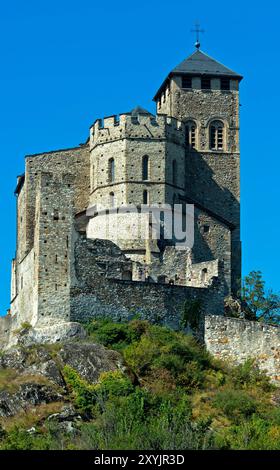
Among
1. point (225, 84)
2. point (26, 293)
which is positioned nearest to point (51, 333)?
point (26, 293)

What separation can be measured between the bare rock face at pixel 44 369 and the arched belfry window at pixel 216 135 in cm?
2090

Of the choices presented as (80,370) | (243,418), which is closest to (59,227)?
(80,370)

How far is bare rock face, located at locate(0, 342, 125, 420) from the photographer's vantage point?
65688mm

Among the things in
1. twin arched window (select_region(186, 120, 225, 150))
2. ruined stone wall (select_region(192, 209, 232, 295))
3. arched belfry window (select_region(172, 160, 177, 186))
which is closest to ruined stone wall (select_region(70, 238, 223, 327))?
ruined stone wall (select_region(192, 209, 232, 295))

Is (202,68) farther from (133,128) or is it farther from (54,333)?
(54,333)

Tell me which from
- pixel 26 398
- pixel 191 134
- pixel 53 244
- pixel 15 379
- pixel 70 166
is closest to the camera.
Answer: pixel 26 398

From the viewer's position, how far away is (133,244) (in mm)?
79188


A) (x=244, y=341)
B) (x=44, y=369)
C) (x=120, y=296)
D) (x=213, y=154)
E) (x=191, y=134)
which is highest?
(x=191, y=134)

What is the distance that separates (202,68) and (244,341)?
2232 cm

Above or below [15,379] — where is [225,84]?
above

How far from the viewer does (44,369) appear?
6775 cm

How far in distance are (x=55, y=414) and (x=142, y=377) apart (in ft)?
17.7
